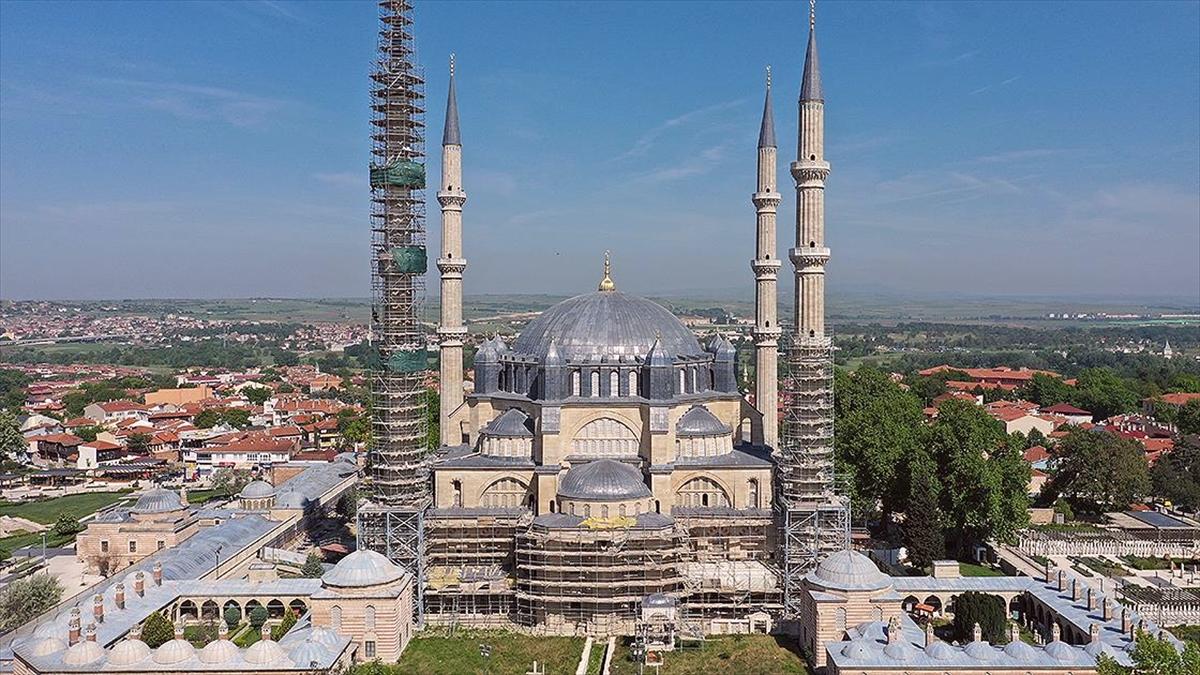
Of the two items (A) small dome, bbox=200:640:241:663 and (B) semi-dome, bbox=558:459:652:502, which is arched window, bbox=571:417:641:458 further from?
(A) small dome, bbox=200:640:241:663

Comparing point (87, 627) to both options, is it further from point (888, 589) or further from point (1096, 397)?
point (1096, 397)

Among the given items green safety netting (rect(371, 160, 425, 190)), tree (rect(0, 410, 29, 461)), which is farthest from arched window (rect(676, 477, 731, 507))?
tree (rect(0, 410, 29, 461))

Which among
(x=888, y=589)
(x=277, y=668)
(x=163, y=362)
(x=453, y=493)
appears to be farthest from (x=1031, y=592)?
(x=163, y=362)

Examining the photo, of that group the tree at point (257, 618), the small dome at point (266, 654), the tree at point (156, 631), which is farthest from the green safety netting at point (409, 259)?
the small dome at point (266, 654)

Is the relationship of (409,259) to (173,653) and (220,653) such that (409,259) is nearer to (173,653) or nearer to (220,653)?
(220,653)

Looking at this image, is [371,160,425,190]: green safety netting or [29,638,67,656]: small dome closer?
[29,638,67,656]: small dome

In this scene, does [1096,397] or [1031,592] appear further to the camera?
[1096,397]
